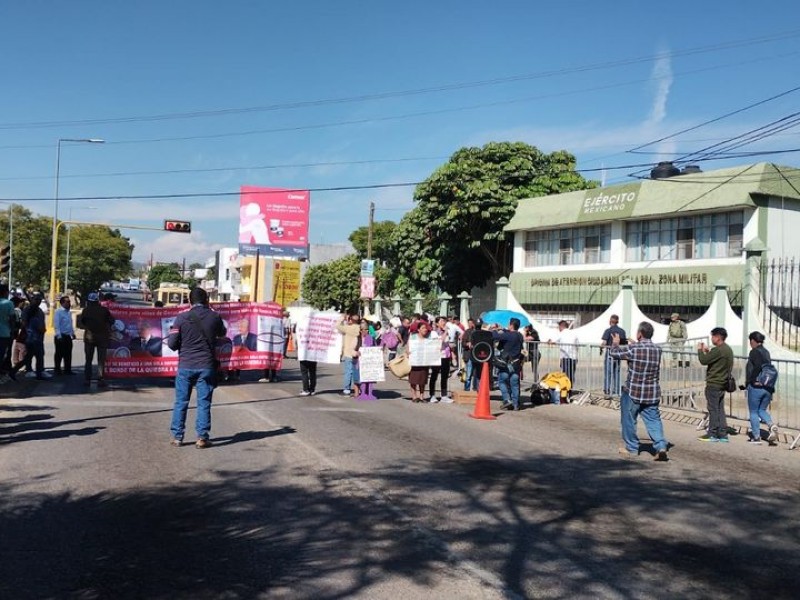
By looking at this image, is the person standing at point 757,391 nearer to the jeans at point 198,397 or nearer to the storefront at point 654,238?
the jeans at point 198,397

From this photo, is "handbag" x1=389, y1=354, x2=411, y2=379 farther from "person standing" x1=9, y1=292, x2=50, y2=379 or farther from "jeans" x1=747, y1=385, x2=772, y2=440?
"person standing" x1=9, y1=292, x2=50, y2=379

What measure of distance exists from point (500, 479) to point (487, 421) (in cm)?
507

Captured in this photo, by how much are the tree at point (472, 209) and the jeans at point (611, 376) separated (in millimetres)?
18302

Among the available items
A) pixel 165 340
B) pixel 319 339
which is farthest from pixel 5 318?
pixel 319 339

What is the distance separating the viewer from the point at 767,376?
1121 centimetres

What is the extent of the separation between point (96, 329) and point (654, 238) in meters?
20.9

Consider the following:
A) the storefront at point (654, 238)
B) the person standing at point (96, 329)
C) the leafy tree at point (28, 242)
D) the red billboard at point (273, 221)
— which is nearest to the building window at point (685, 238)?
the storefront at point (654, 238)

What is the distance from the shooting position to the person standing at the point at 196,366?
351 inches

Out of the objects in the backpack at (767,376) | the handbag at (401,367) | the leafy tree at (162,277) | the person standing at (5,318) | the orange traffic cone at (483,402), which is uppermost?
the leafy tree at (162,277)

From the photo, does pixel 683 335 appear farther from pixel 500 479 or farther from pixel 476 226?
pixel 476 226

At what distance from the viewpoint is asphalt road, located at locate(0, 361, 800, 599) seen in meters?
4.89

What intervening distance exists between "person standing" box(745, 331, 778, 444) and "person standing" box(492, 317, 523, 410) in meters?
4.43

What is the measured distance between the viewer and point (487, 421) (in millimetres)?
12984

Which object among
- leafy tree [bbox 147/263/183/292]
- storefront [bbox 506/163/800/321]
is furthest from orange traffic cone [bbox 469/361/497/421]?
leafy tree [bbox 147/263/183/292]
